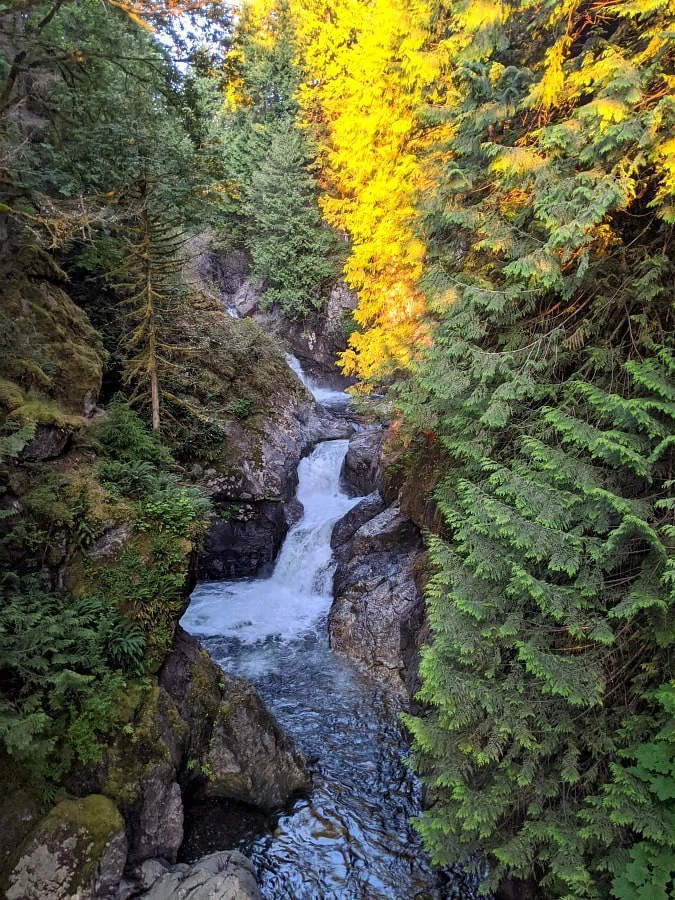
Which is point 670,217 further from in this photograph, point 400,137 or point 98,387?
point 98,387

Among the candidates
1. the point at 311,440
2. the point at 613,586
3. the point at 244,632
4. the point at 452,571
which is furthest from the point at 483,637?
the point at 311,440

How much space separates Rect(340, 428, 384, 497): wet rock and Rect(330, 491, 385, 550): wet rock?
162cm

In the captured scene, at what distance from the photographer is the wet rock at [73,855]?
4914mm

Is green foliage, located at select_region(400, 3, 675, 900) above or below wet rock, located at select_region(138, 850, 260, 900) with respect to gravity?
above

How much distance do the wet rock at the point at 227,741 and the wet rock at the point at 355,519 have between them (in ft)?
19.9

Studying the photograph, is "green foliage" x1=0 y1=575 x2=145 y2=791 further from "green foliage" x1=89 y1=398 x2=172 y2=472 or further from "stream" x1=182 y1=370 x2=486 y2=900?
"green foliage" x1=89 y1=398 x2=172 y2=472

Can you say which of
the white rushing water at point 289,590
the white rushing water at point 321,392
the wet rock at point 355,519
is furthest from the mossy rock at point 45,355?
the white rushing water at point 321,392

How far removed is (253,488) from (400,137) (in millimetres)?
9221

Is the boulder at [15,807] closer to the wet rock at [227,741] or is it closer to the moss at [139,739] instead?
the moss at [139,739]

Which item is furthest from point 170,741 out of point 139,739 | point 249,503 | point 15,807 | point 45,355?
point 249,503

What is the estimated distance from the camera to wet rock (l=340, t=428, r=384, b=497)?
51.1ft

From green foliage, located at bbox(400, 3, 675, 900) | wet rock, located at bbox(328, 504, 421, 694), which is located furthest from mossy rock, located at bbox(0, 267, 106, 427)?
wet rock, located at bbox(328, 504, 421, 694)

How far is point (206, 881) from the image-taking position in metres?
5.31

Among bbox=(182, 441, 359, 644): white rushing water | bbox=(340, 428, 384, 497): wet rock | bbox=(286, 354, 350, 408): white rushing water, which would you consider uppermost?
bbox=(286, 354, 350, 408): white rushing water
